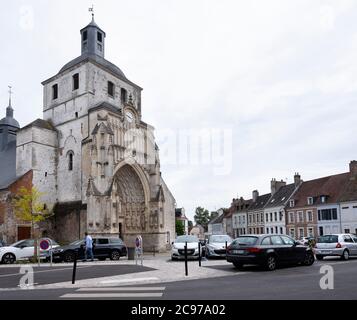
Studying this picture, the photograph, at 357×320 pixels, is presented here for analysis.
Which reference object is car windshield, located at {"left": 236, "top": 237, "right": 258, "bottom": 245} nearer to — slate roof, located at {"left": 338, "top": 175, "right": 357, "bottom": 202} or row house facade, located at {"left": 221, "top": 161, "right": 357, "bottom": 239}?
row house facade, located at {"left": 221, "top": 161, "right": 357, "bottom": 239}

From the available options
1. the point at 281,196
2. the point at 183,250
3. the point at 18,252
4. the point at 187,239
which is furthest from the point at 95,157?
the point at 281,196

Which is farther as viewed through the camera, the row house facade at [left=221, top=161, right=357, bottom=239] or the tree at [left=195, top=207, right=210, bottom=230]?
the tree at [left=195, top=207, right=210, bottom=230]

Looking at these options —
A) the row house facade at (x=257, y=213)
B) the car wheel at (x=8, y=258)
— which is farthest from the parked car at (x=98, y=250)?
the row house facade at (x=257, y=213)

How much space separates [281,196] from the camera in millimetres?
52344

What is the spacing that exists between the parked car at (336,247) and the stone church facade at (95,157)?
52.7 feet

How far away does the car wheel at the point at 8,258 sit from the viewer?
19.7 m

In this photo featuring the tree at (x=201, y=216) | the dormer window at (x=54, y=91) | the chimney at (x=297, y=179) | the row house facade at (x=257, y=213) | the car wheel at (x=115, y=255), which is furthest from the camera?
the tree at (x=201, y=216)

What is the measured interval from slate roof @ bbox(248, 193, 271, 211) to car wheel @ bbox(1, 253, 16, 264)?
1626 inches

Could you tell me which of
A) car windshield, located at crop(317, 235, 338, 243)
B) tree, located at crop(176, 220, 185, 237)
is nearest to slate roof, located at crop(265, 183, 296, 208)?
tree, located at crop(176, 220, 185, 237)

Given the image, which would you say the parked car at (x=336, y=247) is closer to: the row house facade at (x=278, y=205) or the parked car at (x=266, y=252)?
the parked car at (x=266, y=252)

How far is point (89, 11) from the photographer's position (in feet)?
122

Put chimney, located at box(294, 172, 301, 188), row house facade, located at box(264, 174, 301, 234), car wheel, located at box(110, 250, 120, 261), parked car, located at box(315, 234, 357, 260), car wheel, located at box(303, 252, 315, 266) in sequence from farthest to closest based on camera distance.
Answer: chimney, located at box(294, 172, 301, 188), row house facade, located at box(264, 174, 301, 234), car wheel, located at box(110, 250, 120, 261), parked car, located at box(315, 234, 357, 260), car wheel, located at box(303, 252, 315, 266)

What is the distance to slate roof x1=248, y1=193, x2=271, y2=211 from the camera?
56.3 metres
